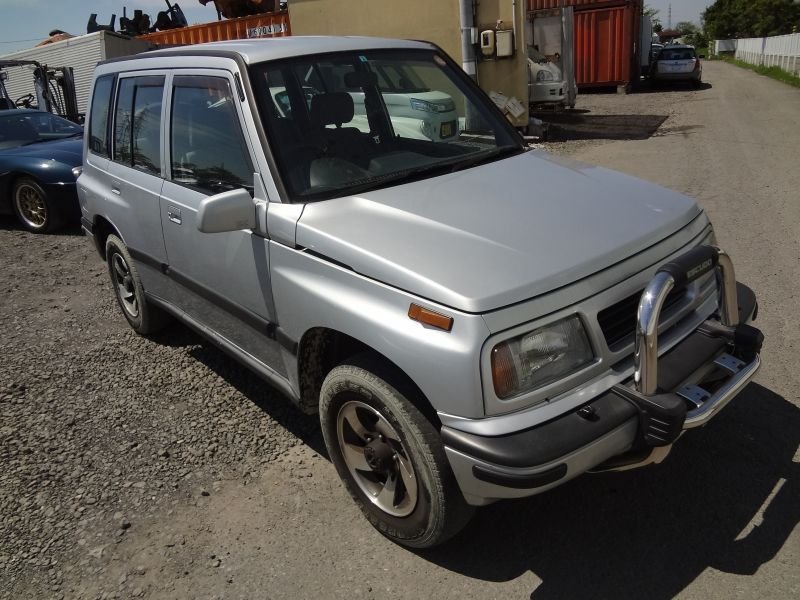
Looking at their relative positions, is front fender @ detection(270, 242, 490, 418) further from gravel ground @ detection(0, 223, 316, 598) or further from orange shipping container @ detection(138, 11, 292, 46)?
orange shipping container @ detection(138, 11, 292, 46)

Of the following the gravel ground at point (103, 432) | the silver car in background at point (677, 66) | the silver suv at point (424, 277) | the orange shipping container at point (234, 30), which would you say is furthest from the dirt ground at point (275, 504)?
the silver car in background at point (677, 66)

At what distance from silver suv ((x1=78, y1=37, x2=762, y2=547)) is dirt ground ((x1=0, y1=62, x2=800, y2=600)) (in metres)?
0.31

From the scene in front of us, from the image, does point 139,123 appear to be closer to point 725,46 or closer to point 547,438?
point 547,438

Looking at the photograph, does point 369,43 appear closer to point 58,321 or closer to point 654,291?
point 654,291

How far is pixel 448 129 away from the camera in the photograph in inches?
148

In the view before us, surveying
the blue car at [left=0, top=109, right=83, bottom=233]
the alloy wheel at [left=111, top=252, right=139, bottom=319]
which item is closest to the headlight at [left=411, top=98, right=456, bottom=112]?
the alloy wheel at [left=111, top=252, right=139, bottom=319]

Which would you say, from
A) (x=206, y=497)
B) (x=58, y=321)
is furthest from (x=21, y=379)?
(x=206, y=497)

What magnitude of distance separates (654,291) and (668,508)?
3.63ft

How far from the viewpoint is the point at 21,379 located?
178 inches

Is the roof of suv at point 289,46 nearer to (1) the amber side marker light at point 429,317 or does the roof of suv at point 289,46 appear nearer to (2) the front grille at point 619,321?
(1) the amber side marker light at point 429,317

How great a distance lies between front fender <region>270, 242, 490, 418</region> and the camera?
2.23 metres

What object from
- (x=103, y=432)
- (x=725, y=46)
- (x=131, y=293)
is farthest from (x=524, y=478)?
(x=725, y=46)

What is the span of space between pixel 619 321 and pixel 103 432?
292cm

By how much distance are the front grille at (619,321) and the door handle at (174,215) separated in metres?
2.29
